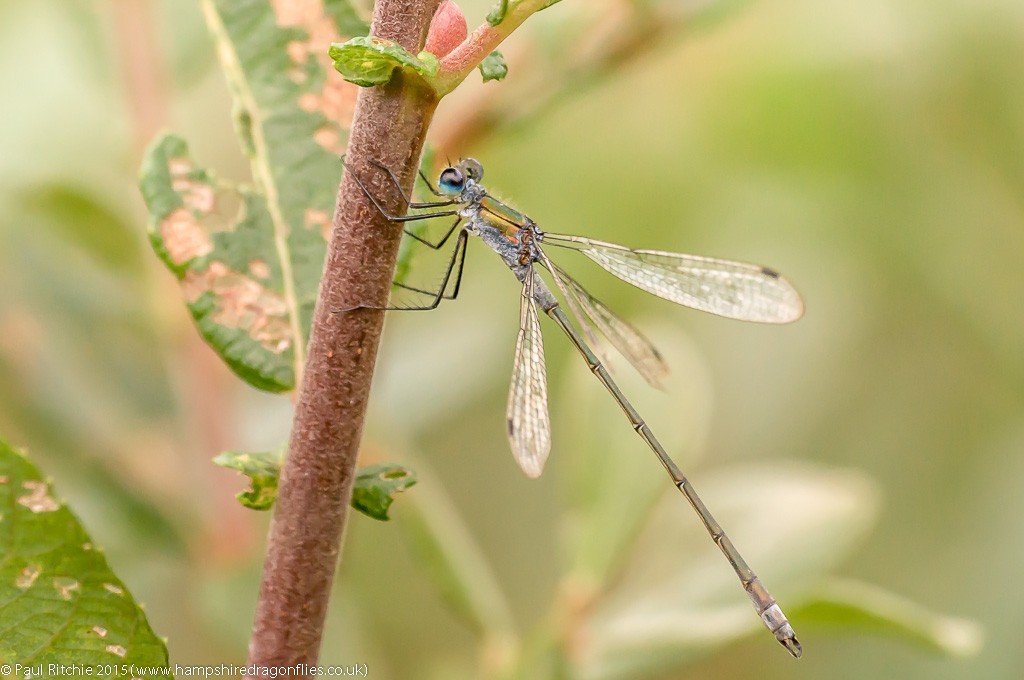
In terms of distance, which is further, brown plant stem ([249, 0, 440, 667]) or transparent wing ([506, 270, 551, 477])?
transparent wing ([506, 270, 551, 477])

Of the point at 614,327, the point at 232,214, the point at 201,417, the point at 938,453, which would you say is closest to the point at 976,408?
the point at 938,453

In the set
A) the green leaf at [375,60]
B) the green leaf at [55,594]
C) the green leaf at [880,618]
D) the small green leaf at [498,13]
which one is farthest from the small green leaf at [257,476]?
the green leaf at [880,618]

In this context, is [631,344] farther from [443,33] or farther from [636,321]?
[443,33]

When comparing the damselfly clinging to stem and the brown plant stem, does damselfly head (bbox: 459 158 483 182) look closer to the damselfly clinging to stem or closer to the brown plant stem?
the damselfly clinging to stem

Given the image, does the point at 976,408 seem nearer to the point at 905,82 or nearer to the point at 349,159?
the point at 905,82

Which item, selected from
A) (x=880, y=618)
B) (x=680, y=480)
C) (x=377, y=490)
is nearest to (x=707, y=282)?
(x=680, y=480)

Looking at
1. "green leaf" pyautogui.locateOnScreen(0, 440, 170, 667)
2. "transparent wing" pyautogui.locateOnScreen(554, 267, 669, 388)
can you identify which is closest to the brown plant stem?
"green leaf" pyautogui.locateOnScreen(0, 440, 170, 667)
